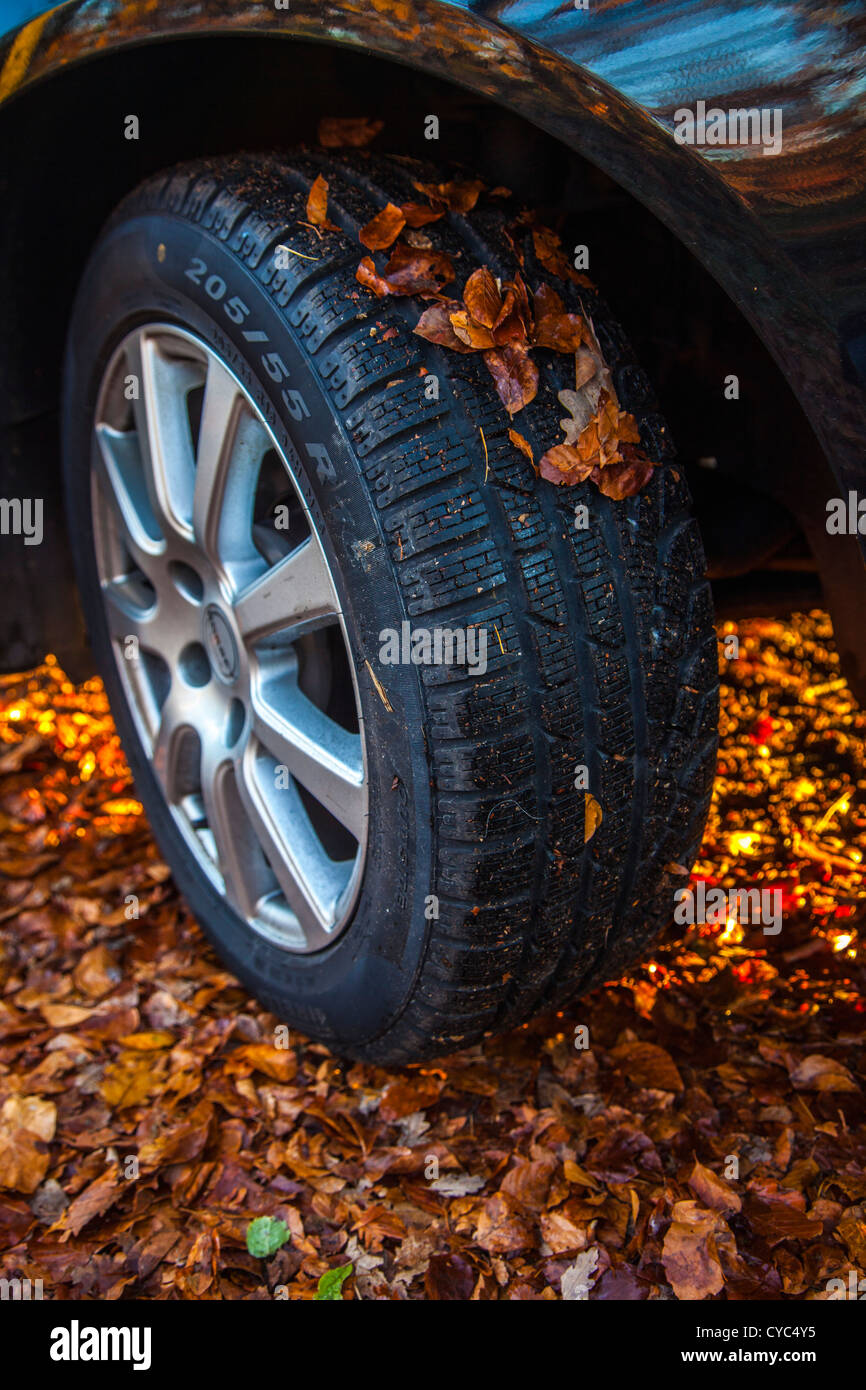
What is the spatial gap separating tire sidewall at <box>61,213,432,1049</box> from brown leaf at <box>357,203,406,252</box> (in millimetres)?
153

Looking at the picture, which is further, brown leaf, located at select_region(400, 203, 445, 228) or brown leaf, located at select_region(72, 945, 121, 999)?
brown leaf, located at select_region(72, 945, 121, 999)

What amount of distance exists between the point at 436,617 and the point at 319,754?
16.1 inches

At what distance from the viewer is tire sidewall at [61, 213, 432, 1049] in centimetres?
140

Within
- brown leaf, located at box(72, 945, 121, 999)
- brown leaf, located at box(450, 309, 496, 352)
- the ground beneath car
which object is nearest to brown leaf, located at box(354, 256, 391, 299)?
brown leaf, located at box(450, 309, 496, 352)

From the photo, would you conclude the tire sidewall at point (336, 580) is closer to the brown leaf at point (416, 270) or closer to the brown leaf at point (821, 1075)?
the brown leaf at point (416, 270)

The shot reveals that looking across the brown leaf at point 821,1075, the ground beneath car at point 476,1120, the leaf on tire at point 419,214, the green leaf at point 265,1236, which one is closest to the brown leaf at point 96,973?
the ground beneath car at point 476,1120

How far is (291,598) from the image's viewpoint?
1609 mm

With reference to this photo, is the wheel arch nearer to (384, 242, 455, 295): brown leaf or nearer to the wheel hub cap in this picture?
(384, 242, 455, 295): brown leaf

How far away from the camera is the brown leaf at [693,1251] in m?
1.50

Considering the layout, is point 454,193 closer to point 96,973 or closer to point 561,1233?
point 561,1233

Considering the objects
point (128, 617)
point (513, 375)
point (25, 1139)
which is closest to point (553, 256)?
point (513, 375)

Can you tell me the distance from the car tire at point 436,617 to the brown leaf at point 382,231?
0.03 m

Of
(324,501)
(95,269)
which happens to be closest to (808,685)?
(324,501)

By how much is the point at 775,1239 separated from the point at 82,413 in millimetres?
1929
